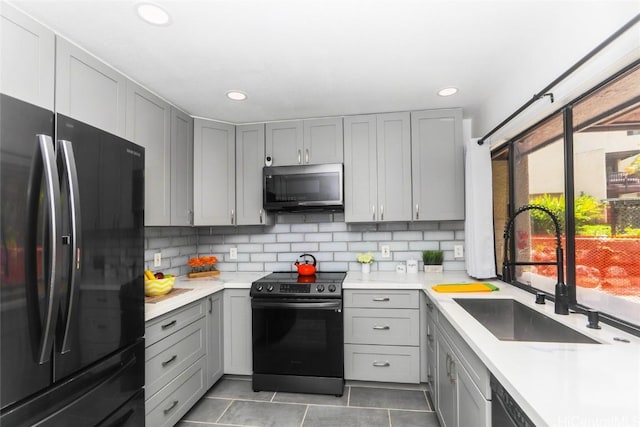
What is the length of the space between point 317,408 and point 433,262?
62.4 inches

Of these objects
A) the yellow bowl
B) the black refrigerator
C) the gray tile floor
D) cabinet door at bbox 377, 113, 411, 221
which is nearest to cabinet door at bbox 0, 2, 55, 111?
the black refrigerator

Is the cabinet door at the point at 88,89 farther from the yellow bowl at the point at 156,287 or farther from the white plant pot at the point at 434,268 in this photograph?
the white plant pot at the point at 434,268

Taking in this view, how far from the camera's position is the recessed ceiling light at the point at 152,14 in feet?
4.70

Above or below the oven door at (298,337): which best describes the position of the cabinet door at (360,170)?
above

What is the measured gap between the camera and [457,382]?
5.13 feet

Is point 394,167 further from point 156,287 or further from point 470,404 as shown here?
point 156,287

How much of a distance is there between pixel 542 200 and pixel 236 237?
2.67 m

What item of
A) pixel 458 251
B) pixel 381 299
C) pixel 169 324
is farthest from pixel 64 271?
pixel 458 251

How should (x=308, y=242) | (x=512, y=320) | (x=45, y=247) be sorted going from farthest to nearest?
(x=308, y=242) → (x=512, y=320) → (x=45, y=247)

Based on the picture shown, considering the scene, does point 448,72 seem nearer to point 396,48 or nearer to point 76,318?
point 396,48

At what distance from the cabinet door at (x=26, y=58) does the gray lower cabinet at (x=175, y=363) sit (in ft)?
4.21

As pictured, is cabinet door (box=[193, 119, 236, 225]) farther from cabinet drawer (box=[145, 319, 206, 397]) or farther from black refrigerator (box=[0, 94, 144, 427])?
black refrigerator (box=[0, 94, 144, 427])

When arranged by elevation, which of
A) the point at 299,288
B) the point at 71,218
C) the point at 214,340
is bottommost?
the point at 214,340

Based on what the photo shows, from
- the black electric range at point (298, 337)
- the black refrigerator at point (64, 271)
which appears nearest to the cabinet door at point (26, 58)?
the black refrigerator at point (64, 271)
